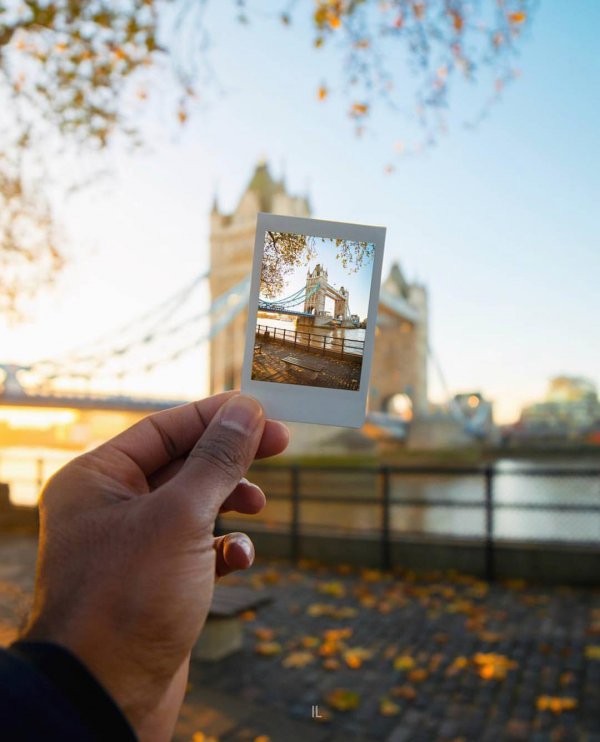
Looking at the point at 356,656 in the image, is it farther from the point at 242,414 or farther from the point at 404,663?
the point at 242,414

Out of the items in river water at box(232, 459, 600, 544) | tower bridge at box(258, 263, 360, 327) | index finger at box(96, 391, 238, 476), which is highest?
tower bridge at box(258, 263, 360, 327)

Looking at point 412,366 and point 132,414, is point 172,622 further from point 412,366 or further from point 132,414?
point 412,366

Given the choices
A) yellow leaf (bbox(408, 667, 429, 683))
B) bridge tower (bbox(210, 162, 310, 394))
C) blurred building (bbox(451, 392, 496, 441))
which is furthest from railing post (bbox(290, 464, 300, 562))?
blurred building (bbox(451, 392, 496, 441))

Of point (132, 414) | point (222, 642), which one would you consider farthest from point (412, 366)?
point (222, 642)

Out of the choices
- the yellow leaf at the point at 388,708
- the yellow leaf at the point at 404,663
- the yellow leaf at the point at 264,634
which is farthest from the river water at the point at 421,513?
the yellow leaf at the point at 388,708

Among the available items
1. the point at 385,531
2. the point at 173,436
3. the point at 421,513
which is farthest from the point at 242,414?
the point at 421,513

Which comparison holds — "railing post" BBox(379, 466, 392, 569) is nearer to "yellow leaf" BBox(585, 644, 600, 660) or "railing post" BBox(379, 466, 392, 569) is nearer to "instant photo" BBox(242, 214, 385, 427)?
"yellow leaf" BBox(585, 644, 600, 660)

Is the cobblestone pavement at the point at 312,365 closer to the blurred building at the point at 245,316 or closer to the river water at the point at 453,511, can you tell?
the river water at the point at 453,511

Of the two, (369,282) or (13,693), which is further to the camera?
(369,282)
